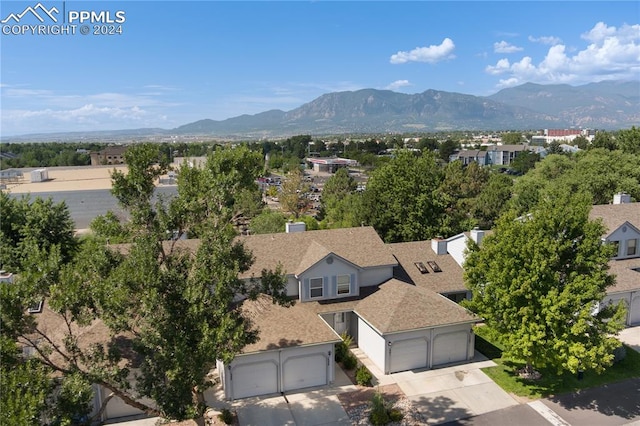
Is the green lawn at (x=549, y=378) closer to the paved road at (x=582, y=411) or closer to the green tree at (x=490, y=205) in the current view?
the paved road at (x=582, y=411)

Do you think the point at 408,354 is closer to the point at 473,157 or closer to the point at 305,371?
the point at 305,371

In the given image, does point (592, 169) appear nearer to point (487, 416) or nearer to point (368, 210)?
point (368, 210)

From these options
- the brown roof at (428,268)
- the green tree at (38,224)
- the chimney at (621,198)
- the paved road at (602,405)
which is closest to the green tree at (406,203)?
the brown roof at (428,268)

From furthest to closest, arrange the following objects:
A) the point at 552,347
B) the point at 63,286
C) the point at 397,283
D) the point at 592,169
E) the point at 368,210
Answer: the point at 592,169, the point at 368,210, the point at 397,283, the point at 552,347, the point at 63,286

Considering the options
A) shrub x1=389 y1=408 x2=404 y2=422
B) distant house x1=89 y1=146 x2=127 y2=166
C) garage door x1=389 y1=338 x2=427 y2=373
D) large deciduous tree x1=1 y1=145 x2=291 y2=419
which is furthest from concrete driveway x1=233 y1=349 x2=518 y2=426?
distant house x1=89 y1=146 x2=127 y2=166

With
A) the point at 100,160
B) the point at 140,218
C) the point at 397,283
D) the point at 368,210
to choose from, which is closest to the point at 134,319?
the point at 140,218
